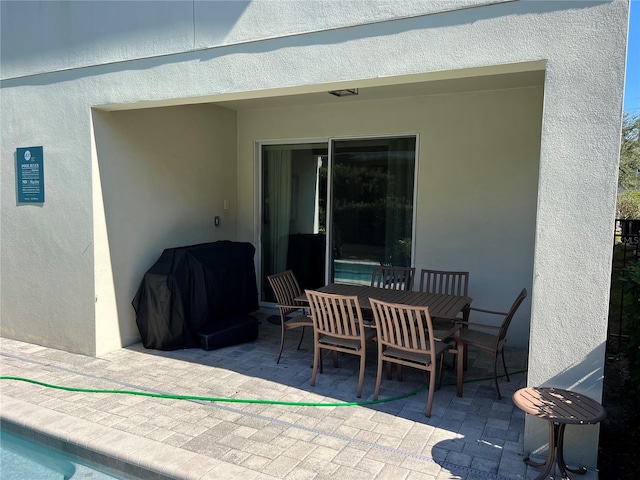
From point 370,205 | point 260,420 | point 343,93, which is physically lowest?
point 260,420

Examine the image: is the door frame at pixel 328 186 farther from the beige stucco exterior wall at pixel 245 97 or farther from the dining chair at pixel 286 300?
the dining chair at pixel 286 300

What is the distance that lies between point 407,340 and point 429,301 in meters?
0.97

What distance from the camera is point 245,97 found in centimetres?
409

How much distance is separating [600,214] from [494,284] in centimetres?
275

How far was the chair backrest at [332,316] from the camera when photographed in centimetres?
396

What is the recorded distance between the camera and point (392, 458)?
9.88 ft

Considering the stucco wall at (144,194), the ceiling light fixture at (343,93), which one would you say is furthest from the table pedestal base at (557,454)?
the stucco wall at (144,194)

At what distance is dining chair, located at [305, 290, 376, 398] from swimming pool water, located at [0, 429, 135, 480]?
1839 millimetres

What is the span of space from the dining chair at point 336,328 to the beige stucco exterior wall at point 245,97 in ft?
4.68

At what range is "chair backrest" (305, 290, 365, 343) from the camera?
3.96m

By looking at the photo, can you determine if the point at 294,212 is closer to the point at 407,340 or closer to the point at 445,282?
the point at 445,282

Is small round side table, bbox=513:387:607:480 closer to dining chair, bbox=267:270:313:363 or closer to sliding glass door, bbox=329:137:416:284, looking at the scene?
dining chair, bbox=267:270:313:363

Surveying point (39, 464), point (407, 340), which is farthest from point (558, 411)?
point (39, 464)

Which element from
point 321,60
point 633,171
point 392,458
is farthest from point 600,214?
point 633,171
